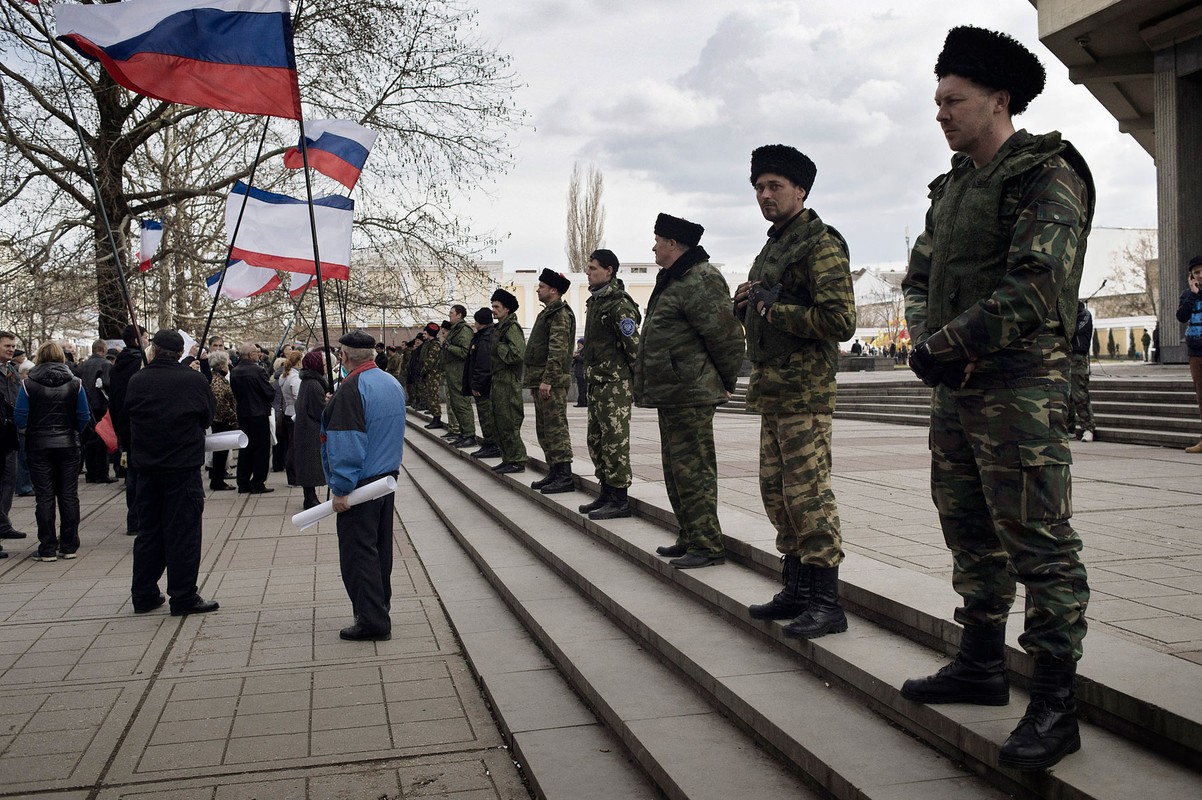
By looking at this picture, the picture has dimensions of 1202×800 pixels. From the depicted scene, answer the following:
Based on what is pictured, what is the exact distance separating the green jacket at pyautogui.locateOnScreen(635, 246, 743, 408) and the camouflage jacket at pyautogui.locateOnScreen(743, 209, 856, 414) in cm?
117

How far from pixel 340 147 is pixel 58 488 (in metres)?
5.33

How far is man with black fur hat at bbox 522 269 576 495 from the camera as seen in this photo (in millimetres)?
9688

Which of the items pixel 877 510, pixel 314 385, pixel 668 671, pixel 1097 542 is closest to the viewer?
pixel 668 671

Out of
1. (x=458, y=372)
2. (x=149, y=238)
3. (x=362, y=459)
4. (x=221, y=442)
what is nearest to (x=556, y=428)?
(x=221, y=442)

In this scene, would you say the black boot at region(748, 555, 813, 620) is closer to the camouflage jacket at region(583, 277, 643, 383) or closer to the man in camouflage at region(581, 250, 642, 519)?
the man in camouflage at region(581, 250, 642, 519)

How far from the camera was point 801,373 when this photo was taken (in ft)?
15.3

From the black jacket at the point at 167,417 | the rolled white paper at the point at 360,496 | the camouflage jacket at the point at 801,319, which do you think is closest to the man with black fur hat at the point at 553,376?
the black jacket at the point at 167,417

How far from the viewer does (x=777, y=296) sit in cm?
460

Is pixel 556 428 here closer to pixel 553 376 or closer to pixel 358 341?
pixel 553 376

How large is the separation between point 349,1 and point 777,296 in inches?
746

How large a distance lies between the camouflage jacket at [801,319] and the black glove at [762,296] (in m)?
0.03

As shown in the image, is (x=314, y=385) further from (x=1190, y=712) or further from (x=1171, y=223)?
(x=1171, y=223)

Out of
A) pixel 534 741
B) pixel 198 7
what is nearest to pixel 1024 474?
pixel 534 741

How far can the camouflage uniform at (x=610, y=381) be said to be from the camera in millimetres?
8016
